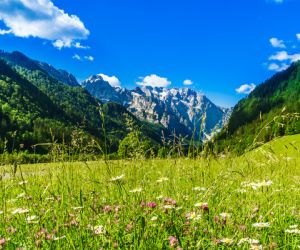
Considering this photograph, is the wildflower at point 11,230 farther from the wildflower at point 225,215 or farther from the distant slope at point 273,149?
the distant slope at point 273,149

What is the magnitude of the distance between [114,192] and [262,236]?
2955mm

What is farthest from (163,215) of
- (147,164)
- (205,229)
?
(147,164)

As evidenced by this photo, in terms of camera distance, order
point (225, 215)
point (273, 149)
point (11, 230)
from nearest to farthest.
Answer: point (225, 215) < point (11, 230) < point (273, 149)

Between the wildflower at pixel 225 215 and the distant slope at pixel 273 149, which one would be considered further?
the distant slope at pixel 273 149

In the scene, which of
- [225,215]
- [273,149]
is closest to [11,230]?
[225,215]

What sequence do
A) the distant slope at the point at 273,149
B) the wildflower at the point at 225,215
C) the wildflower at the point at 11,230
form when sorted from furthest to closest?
1. the distant slope at the point at 273,149
2. the wildflower at the point at 11,230
3. the wildflower at the point at 225,215

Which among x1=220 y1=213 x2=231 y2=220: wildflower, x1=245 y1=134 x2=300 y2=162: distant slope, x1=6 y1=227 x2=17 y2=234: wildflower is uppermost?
x1=245 y1=134 x2=300 y2=162: distant slope

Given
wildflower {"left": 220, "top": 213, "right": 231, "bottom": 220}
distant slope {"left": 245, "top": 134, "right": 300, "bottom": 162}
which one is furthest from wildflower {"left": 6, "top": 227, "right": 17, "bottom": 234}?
distant slope {"left": 245, "top": 134, "right": 300, "bottom": 162}

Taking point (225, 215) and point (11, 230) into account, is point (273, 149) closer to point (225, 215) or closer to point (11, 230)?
point (225, 215)

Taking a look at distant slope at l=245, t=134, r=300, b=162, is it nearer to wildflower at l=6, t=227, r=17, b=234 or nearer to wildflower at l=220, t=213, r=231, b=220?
wildflower at l=220, t=213, r=231, b=220

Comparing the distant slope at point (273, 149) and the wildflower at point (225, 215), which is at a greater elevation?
the distant slope at point (273, 149)

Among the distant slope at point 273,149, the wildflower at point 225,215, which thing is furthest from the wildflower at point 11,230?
the distant slope at point 273,149

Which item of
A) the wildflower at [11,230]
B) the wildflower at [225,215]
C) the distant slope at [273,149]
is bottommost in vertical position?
the wildflower at [11,230]

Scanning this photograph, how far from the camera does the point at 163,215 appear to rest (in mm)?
4512
